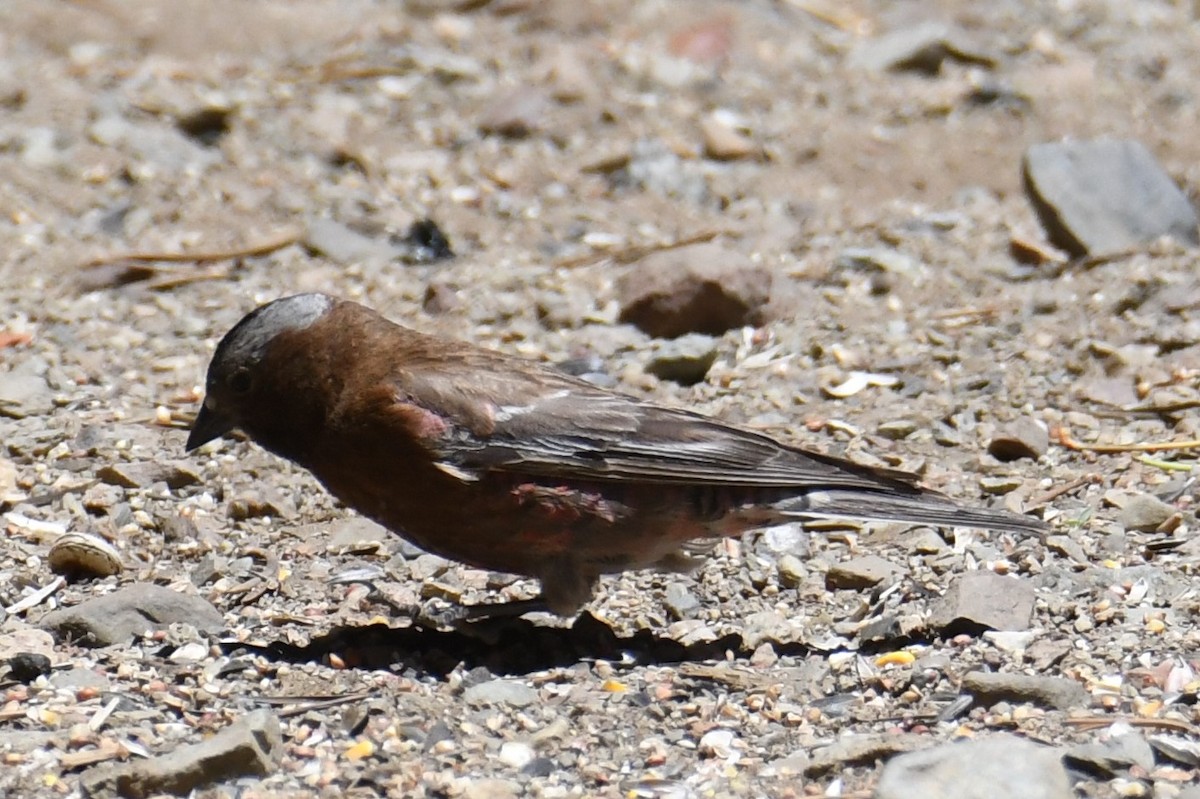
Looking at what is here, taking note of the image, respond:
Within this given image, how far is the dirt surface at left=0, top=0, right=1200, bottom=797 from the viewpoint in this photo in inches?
173

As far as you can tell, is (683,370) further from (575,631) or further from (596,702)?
(596,702)

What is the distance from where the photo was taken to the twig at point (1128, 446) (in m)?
6.02

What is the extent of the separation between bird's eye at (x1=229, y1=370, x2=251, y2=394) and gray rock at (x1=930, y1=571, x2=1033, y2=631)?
6.69 ft

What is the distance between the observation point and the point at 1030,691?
4.40 metres

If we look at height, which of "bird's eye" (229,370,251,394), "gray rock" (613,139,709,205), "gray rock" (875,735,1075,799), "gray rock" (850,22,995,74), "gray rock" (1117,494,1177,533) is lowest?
"gray rock" (613,139,709,205)

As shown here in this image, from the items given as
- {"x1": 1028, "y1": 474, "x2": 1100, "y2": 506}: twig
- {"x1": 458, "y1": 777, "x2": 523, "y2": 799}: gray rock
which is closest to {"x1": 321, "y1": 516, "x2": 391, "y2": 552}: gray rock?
{"x1": 458, "y1": 777, "x2": 523, "y2": 799}: gray rock

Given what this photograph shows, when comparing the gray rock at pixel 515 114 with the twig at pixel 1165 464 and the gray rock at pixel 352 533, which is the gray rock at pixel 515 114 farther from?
the twig at pixel 1165 464

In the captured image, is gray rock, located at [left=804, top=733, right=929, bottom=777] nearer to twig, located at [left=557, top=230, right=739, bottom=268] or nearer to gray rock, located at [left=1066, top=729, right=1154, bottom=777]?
gray rock, located at [left=1066, top=729, right=1154, bottom=777]

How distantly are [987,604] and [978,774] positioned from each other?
1.23 meters

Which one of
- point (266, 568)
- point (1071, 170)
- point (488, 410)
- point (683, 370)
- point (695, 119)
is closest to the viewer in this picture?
point (488, 410)

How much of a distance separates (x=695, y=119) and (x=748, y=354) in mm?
2669

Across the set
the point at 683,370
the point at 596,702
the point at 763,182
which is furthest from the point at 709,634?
the point at 763,182

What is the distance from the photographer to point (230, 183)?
8.42m

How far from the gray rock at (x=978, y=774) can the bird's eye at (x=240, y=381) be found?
2.23 metres
